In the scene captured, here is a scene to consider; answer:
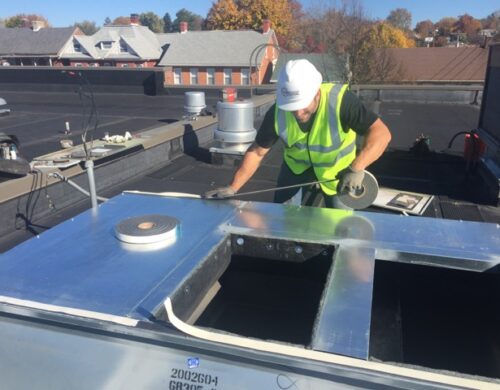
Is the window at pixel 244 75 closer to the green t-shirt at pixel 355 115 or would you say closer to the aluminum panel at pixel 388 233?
the green t-shirt at pixel 355 115

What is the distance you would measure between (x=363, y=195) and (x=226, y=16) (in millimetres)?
63815

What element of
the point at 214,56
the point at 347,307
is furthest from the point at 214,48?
the point at 347,307

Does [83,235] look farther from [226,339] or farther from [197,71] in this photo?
[197,71]

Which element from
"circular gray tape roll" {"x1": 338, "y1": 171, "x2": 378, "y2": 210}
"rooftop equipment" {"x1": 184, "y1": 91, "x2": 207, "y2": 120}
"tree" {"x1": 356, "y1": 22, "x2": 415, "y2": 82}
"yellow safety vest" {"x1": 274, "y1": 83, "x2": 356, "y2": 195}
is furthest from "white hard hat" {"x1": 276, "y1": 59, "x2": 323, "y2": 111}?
"tree" {"x1": 356, "y1": 22, "x2": 415, "y2": 82}

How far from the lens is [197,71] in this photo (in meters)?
45.1

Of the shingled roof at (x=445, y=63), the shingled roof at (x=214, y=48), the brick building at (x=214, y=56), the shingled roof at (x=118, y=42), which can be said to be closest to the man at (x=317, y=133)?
the shingled roof at (x=445, y=63)

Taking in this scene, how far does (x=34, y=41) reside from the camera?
165ft

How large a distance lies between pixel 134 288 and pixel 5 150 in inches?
190

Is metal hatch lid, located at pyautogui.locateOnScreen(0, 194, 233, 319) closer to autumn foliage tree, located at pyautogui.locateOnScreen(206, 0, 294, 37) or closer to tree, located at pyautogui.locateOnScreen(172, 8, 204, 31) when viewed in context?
autumn foliage tree, located at pyautogui.locateOnScreen(206, 0, 294, 37)

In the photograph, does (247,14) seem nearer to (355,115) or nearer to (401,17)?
(401,17)

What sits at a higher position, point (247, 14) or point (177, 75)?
point (247, 14)

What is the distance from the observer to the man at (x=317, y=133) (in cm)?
294

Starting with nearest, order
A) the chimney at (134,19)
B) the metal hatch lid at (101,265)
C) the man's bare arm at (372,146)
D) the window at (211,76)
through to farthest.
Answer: the metal hatch lid at (101,265) < the man's bare arm at (372,146) < the window at (211,76) < the chimney at (134,19)

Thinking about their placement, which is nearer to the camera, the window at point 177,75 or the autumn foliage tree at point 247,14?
the window at point 177,75
